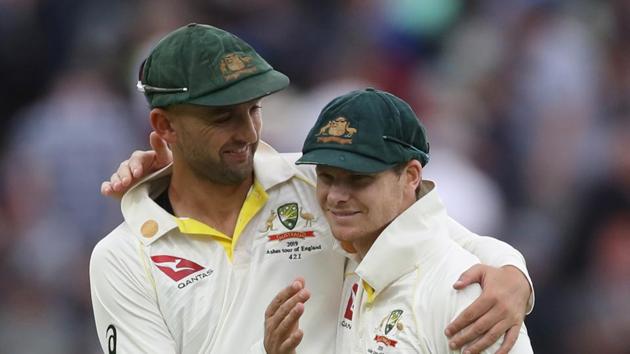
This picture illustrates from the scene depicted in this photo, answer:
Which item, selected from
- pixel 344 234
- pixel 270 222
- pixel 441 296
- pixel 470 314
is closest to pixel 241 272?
pixel 270 222

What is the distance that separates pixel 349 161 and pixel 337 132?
14cm

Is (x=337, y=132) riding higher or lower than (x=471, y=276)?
higher

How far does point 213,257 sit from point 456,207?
369 centimetres

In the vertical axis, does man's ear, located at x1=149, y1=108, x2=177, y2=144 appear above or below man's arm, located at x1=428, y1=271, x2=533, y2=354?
above

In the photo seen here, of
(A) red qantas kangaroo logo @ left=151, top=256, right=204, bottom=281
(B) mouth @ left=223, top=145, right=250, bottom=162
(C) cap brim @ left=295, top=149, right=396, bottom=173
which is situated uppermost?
(C) cap brim @ left=295, top=149, right=396, bottom=173

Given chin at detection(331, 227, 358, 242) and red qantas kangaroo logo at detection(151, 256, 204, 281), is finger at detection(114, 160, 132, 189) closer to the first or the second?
red qantas kangaroo logo at detection(151, 256, 204, 281)

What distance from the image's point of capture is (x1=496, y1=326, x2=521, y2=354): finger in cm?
417

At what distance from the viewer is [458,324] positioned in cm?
414

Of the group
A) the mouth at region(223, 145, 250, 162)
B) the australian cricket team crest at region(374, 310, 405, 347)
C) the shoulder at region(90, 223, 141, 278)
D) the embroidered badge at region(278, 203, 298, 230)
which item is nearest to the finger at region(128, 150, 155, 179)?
the shoulder at region(90, 223, 141, 278)

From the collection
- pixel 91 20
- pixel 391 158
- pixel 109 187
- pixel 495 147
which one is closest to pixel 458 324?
pixel 391 158

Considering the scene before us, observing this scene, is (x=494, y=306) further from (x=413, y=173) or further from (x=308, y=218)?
(x=308, y=218)

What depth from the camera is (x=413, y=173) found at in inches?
176

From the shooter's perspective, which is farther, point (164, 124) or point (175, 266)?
point (164, 124)

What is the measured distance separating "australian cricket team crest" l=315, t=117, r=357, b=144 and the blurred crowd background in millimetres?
3710
